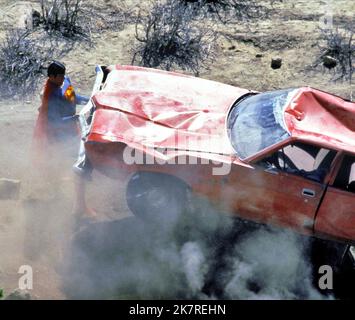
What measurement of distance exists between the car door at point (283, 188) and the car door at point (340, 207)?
0.09 metres

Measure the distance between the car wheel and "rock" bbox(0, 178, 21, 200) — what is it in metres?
1.51

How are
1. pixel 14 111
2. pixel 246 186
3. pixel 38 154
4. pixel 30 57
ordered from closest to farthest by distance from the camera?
pixel 246 186
pixel 38 154
pixel 14 111
pixel 30 57

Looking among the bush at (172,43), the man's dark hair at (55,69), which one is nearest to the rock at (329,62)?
the bush at (172,43)

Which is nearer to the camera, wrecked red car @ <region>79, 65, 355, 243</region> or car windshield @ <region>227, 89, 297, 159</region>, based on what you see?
wrecked red car @ <region>79, 65, 355, 243</region>

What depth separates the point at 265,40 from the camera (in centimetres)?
1102

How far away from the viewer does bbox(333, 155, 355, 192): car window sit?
671 cm

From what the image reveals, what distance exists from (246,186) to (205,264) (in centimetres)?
100

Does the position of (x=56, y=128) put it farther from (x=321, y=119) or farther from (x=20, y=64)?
(x=321, y=119)

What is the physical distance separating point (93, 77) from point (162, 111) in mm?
2999

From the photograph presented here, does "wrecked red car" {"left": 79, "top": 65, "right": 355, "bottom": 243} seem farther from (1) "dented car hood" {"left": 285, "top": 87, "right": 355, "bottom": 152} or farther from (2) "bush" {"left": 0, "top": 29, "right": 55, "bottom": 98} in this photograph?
(2) "bush" {"left": 0, "top": 29, "right": 55, "bottom": 98}

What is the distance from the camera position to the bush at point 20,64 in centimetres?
974

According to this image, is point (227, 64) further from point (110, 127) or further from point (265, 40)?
point (110, 127)

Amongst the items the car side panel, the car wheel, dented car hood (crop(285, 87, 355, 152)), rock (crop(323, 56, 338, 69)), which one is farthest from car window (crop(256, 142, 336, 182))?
rock (crop(323, 56, 338, 69))
